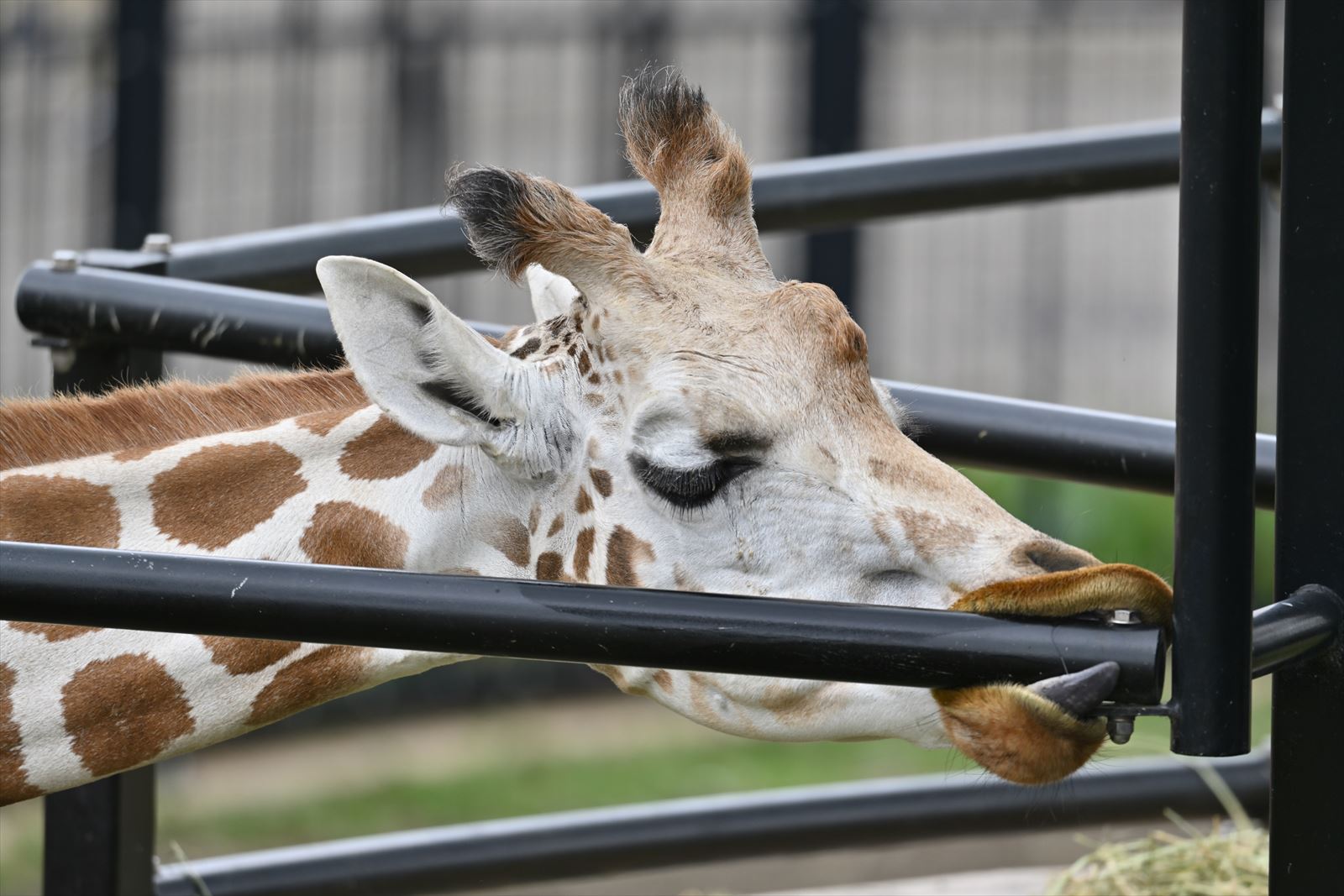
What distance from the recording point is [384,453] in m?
1.95

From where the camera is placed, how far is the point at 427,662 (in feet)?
6.17

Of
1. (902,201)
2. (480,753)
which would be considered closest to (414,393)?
(902,201)

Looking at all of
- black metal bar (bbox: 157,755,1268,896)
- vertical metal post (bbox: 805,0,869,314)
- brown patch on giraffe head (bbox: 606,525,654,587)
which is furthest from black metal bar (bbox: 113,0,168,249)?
brown patch on giraffe head (bbox: 606,525,654,587)

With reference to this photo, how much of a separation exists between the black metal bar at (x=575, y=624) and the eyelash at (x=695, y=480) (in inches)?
17.2

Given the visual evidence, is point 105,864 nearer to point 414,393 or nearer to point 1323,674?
point 414,393

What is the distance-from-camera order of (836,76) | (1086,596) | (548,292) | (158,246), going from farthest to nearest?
(836,76) < (158,246) < (548,292) < (1086,596)

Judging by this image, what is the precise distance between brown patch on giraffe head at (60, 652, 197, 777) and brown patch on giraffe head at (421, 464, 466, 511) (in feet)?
1.17

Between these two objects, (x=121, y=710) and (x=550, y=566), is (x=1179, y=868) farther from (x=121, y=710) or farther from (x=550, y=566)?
(x=121, y=710)

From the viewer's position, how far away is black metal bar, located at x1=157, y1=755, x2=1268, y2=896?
255cm

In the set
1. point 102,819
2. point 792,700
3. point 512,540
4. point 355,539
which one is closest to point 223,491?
point 355,539

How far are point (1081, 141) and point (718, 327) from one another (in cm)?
118

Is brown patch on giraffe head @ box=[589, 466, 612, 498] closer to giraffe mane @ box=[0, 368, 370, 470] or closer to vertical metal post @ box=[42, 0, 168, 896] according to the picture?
giraffe mane @ box=[0, 368, 370, 470]

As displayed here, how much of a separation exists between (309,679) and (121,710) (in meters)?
0.21

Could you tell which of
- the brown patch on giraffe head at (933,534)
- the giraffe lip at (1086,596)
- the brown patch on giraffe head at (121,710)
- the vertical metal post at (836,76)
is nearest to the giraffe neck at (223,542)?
the brown patch on giraffe head at (121,710)
